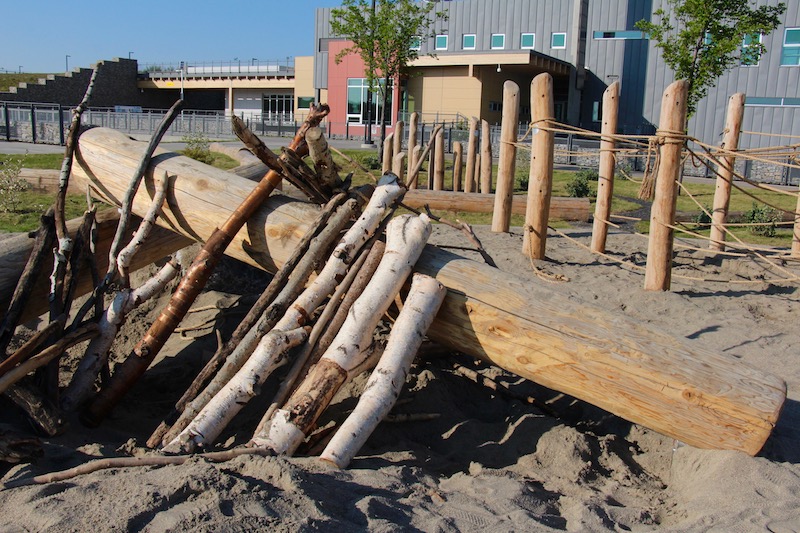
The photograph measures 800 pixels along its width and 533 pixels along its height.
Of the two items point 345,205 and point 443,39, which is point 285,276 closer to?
point 345,205

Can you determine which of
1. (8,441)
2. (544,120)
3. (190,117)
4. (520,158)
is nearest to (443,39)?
(190,117)

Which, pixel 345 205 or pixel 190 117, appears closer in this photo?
pixel 345 205

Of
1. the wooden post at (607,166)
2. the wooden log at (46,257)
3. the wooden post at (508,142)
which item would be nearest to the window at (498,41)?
the wooden post at (508,142)

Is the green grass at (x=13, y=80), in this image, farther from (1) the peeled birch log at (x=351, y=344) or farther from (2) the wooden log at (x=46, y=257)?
(1) the peeled birch log at (x=351, y=344)

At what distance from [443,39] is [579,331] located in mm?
35037

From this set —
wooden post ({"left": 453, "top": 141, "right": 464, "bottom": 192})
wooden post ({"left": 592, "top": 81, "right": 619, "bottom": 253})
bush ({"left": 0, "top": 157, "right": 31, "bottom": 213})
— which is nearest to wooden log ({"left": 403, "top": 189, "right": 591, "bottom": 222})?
wooden post ({"left": 453, "top": 141, "right": 464, "bottom": 192})

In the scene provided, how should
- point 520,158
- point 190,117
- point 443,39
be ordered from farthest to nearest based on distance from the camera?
point 443,39 < point 190,117 < point 520,158

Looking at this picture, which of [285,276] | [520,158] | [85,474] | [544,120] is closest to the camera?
[85,474]

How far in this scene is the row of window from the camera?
1318 inches

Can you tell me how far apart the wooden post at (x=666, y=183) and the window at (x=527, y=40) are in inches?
1138

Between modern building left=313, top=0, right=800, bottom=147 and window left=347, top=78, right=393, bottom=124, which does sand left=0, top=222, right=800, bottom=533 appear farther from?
window left=347, top=78, right=393, bottom=124

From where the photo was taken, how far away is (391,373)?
11.0 feet

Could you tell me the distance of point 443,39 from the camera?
36.3 meters

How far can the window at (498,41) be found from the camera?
34.7 m
